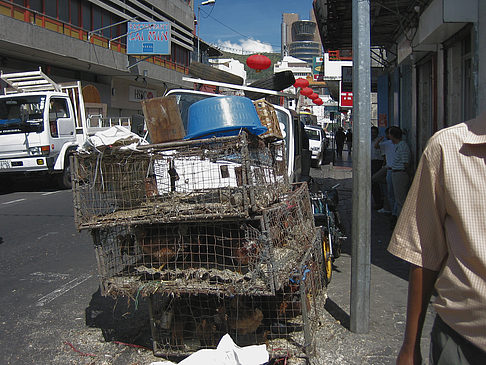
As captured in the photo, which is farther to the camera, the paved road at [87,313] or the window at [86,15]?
the window at [86,15]

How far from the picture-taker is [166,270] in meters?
3.47

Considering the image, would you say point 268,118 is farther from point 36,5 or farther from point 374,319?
point 36,5

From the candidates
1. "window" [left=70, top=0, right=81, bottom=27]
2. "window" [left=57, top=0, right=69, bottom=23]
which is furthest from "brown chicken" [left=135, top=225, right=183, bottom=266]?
"window" [left=70, top=0, right=81, bottom=27]

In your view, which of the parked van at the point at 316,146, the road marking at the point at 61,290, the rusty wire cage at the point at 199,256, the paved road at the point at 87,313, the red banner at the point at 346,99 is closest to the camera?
the rusty wire cage at the point at 199,256

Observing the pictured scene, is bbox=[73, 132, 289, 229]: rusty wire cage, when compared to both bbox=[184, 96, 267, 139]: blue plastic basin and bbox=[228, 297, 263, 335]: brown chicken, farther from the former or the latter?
bbox=[228, 297, 263, 335]: brown chicken

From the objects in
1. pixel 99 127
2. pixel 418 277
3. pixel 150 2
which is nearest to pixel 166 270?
pixel 418 277

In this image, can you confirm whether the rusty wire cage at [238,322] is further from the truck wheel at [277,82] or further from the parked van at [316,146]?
the parked van at [316,146]

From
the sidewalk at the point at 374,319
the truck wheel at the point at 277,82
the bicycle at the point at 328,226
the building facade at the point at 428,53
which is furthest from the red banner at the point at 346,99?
the bicycle at the point at 328,226

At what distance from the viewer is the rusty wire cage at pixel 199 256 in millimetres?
3240

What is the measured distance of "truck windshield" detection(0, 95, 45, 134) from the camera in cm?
1280

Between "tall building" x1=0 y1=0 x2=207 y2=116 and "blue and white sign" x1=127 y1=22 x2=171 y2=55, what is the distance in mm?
777

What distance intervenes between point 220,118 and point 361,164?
4.22ft

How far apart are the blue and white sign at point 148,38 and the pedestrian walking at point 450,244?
957 inches

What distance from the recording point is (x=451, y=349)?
166cm
